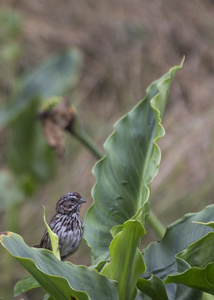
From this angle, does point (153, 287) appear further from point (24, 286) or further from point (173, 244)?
point (24, 286)

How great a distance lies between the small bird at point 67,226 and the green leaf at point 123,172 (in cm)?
5

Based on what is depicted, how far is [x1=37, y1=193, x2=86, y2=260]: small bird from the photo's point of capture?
2.09m

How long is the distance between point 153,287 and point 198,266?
13cm

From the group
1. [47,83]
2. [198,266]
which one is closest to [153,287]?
[198,266]

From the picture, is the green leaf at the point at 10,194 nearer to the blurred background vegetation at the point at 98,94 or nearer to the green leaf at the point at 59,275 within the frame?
the blurred background vegetation at the point at 98,94

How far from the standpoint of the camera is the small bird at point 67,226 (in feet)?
6.85

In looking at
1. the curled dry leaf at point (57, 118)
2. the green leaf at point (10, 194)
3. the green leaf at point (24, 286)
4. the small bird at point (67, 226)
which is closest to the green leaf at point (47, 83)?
the green leaf at point (10, 194)

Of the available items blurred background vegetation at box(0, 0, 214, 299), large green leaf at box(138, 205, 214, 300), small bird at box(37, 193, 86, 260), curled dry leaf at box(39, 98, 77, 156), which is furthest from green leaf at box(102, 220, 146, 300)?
blurred background vegetation at box(0, 0, 214, 299)

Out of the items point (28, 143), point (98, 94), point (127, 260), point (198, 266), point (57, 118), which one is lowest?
point (198, 266)

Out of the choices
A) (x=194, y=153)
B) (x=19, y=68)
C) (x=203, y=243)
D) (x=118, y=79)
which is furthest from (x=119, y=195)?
(x=19, y=68)

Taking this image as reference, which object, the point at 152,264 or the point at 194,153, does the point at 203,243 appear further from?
the point at 194,153

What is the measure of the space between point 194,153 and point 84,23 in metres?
3.52

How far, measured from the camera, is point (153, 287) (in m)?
1.82

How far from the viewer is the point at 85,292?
164cm
